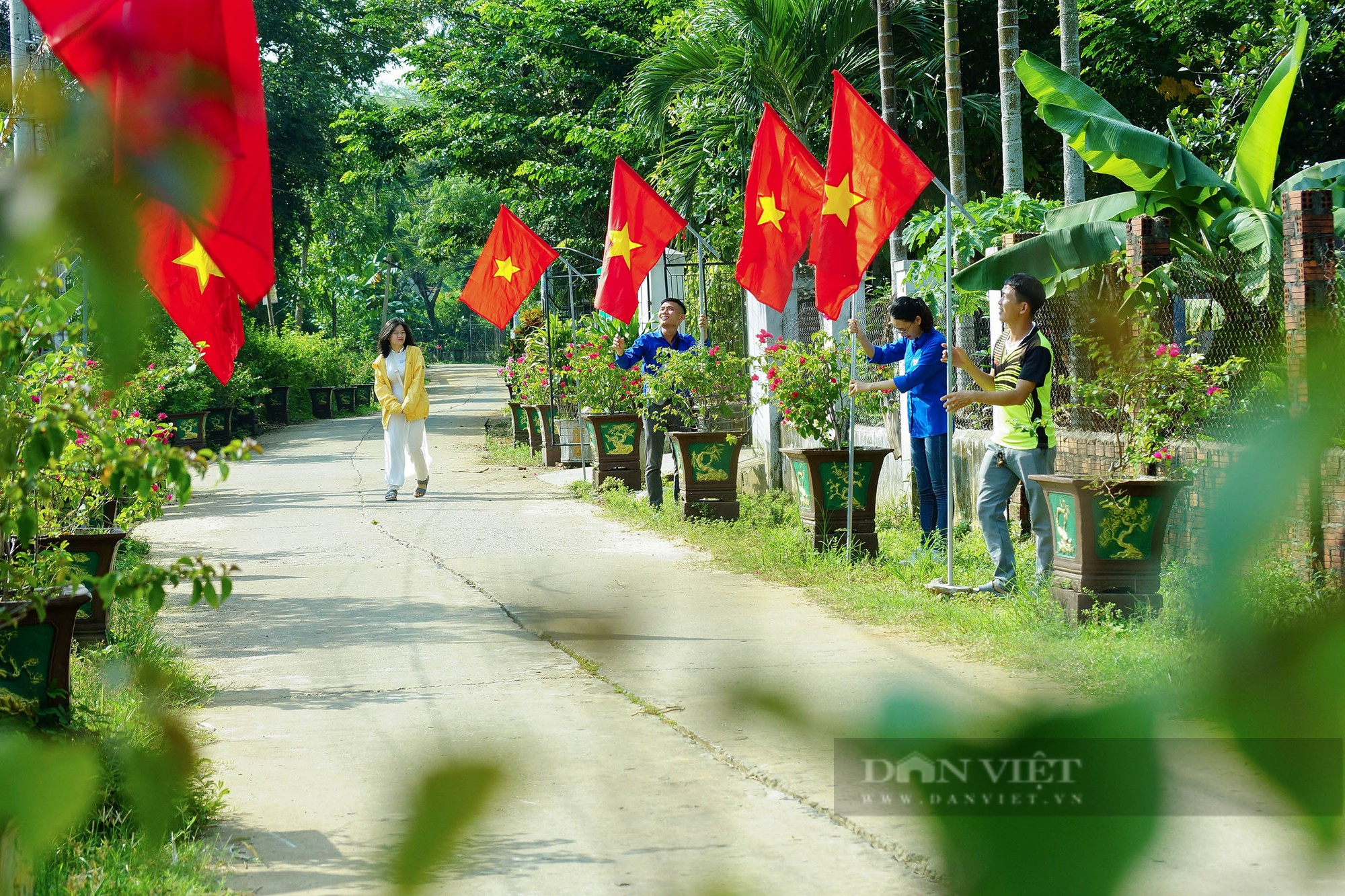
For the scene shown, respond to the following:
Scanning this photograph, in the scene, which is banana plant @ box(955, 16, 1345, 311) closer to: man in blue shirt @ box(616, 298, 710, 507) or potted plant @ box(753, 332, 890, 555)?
potted plant @ box(753, 332, 890, 555)

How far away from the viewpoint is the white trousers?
12.2m

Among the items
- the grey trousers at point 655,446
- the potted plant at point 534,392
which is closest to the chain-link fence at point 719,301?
the potted plant at point 534,392

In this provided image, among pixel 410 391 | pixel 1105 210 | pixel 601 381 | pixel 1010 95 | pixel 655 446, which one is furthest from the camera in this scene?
pixel 601 381

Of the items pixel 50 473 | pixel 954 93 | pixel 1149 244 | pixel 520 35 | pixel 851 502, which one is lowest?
pixel 851 502

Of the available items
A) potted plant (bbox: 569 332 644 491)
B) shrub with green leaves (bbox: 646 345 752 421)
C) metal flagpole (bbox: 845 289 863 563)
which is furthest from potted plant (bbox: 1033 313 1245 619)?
potted plant (bbox: 569 332 644 491)

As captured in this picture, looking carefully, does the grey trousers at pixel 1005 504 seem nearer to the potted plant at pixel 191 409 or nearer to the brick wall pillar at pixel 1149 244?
the brick wall pillar at pixel 1149 244

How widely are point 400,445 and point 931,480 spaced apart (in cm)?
595

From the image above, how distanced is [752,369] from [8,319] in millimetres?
10105

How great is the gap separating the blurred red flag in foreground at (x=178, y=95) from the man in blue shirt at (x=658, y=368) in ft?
32.7

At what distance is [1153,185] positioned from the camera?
8.34 m

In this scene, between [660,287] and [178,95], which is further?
[660,287]

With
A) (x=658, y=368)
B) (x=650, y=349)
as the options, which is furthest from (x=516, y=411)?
(x=658, y=368)

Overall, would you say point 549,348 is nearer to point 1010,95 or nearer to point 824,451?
point 1010,95

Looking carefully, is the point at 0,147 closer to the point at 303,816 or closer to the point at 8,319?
the point at 8,319
